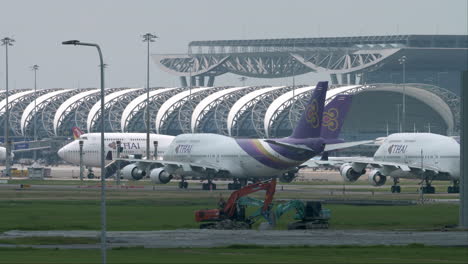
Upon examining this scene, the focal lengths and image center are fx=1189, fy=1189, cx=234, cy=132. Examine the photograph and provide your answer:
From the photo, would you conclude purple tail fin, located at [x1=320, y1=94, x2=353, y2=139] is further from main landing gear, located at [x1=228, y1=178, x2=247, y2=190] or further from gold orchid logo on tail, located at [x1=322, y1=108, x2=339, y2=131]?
main landing gear, located at [x1=228, y1=178, x2=247, y2=190]

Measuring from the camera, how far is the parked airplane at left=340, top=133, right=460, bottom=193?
113750mm

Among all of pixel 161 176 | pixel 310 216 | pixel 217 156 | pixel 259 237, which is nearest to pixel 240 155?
pixel 217 156

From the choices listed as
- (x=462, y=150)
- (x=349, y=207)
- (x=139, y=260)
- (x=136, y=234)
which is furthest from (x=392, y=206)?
(x=139, y=260)

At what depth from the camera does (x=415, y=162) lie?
4685 inches

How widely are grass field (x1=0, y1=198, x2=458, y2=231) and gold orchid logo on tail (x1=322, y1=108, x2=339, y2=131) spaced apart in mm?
27888

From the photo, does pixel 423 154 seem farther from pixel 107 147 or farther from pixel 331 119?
pixel 107 147

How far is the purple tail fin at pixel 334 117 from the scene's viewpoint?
4747 inches

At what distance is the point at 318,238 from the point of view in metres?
60.5

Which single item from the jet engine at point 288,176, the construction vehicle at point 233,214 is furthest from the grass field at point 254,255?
the jet engine at point 288,176

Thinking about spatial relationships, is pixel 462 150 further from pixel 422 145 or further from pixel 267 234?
pixel 422 145

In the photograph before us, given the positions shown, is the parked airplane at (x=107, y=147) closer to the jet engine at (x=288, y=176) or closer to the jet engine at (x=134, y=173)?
the jet engine at (x=134, y=173)

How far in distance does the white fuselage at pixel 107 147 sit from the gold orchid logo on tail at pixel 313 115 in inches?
2645

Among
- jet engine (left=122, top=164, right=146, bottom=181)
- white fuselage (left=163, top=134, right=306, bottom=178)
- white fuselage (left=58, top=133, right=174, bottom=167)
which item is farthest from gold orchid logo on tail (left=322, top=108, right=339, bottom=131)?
white fuselage (left=58, top=133, right=174, bottom=167)

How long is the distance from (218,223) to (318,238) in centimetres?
943
